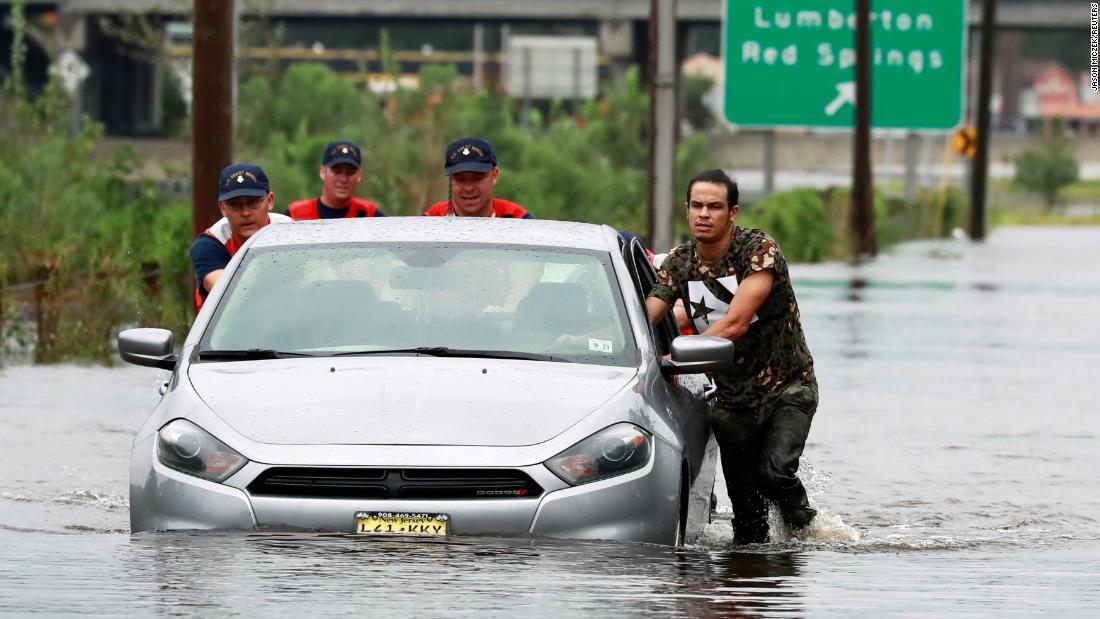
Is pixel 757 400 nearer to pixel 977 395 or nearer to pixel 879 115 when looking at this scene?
pixel 977 395

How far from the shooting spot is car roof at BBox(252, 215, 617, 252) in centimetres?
918

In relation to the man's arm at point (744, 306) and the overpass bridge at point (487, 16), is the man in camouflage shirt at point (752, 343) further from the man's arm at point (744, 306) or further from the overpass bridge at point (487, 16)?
the overpass bridge at point (487, 16)

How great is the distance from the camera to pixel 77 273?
19125 millimetres

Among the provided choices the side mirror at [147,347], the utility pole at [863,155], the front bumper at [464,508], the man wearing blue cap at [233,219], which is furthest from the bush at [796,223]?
the front bumper at [464,508]

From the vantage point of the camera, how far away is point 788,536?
983 cm

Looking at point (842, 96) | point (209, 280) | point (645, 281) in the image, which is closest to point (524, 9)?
point (842, 96)

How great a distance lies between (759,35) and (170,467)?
32795mm

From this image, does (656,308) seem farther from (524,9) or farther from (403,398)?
(524,9)

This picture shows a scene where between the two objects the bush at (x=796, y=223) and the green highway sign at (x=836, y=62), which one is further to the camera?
the bush at (x=796, y=223)

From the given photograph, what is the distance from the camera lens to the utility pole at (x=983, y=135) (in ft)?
185

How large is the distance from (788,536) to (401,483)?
8.64 feet

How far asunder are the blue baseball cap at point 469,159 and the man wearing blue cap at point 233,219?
3.12 feet

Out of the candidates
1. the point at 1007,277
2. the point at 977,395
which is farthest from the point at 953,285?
the point at 977,395

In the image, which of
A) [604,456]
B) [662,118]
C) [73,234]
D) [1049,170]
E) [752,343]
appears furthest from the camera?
[1049,170]
